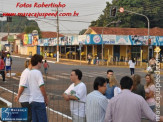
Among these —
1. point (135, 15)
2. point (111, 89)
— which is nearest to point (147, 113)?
point (111, 89)

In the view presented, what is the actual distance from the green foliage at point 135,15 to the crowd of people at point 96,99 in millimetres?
66267

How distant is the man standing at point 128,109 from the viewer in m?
5.08

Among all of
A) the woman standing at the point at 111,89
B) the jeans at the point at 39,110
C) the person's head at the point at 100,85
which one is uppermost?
the person's head at the point at 100,85

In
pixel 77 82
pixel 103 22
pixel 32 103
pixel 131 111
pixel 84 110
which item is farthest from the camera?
pixel 103 22

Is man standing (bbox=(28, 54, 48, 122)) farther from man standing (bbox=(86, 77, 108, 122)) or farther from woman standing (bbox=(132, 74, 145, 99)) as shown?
woman standing (bbox=(132, 74, 145, 99))

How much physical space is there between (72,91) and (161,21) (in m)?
75.9

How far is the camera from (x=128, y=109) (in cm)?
510

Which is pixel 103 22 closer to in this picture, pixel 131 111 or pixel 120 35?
pixel 120 35

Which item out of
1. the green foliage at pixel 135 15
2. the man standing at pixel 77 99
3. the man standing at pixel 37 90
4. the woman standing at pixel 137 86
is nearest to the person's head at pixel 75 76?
the man standing at pixel 77 99

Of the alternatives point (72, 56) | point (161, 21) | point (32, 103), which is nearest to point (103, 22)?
point (161, 21)

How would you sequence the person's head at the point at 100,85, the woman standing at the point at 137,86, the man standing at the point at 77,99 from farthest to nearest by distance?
the woman standing at the point at 137,86
the man standing at the point at 77,99
the person's head at the point at 100,85

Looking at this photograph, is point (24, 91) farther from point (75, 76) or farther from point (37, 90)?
point (75, 76)

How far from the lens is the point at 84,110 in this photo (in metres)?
6.24

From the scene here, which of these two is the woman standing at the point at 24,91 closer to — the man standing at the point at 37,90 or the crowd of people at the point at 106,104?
the man standing at the point at 37,90
